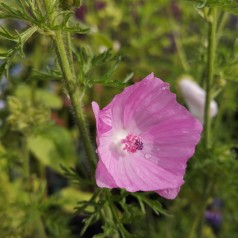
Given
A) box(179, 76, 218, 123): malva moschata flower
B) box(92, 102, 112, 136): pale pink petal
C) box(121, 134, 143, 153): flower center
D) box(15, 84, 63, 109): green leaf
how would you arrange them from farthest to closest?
1. box(15, 84, 63, 109): green leaf
2. box(179, 76, 218, 123): malva moschata flower
3. box(121, 134, 143, 153): flower center
4. box(92, 102, 112, 136): pale pink petal

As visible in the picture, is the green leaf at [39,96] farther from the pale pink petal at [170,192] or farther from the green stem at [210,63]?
the pale pink petal at [170,192]

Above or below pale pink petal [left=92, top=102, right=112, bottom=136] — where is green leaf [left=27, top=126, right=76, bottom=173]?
below

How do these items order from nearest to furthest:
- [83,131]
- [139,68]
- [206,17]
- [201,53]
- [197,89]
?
[83,131]
[206,17]
[201,53]
[197,89]
[139,68]

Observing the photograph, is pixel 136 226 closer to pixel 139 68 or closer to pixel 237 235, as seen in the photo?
pixel 237 235

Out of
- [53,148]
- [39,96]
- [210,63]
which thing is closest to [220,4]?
[210,63]

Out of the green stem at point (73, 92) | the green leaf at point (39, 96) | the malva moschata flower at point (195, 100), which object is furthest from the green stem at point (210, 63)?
the green leaf at point (39, 96)

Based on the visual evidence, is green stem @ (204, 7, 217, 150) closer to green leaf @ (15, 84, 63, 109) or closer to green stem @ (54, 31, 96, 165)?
green stem @ (54, 31, 96, 165)

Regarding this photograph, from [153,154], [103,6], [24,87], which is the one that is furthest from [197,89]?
[103,6]

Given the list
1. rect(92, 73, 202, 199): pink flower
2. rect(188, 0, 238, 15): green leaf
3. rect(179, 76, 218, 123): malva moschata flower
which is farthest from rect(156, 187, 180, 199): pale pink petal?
rect(179, 76, 218, 123): malva moschata flower
